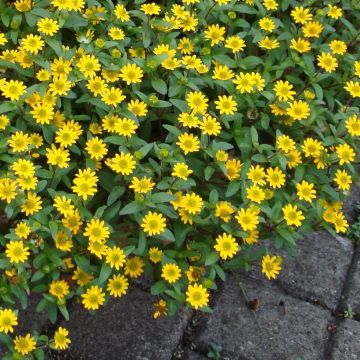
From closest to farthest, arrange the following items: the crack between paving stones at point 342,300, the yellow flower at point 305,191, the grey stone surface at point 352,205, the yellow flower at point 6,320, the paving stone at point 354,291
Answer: the yellow flower at point 6,320
the yellow flower at point 305,191
the crack between paving stones at point 342,300
the paving stone at point 354,291
the grey stone surface at point 352,205

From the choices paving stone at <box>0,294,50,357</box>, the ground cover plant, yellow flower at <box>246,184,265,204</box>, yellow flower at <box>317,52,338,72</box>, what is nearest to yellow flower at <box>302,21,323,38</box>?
the ground cover plant

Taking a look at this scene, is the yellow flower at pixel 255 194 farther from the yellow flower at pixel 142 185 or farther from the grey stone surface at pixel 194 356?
the grey stone surface at pixel 194 356

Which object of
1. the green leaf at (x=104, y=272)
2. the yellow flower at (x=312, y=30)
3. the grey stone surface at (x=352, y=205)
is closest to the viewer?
the green leaf at (x=104, y=272)

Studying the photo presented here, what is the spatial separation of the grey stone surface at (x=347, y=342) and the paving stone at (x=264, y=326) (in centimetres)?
4

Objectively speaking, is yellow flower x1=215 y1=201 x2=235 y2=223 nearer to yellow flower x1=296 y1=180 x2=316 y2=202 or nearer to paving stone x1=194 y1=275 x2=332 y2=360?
yellow flower x1=296 y1=180 x2=316 y2=202

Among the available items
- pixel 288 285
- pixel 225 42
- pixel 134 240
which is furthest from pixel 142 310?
pixel 225 42

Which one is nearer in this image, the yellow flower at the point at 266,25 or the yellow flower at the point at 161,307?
the yellow flower at the point at 161,307

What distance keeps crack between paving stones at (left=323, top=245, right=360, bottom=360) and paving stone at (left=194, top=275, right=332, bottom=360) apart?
0.06 ft

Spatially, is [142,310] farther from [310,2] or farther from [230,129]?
[310,2]

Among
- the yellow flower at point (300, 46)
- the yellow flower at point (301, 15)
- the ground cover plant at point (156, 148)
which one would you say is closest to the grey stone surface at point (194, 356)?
the ground cover plant at point (156, 148)

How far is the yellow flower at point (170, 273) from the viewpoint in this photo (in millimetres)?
1914

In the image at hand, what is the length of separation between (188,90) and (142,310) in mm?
761

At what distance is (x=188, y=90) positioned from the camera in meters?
2.14

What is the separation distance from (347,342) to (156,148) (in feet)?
3.12
